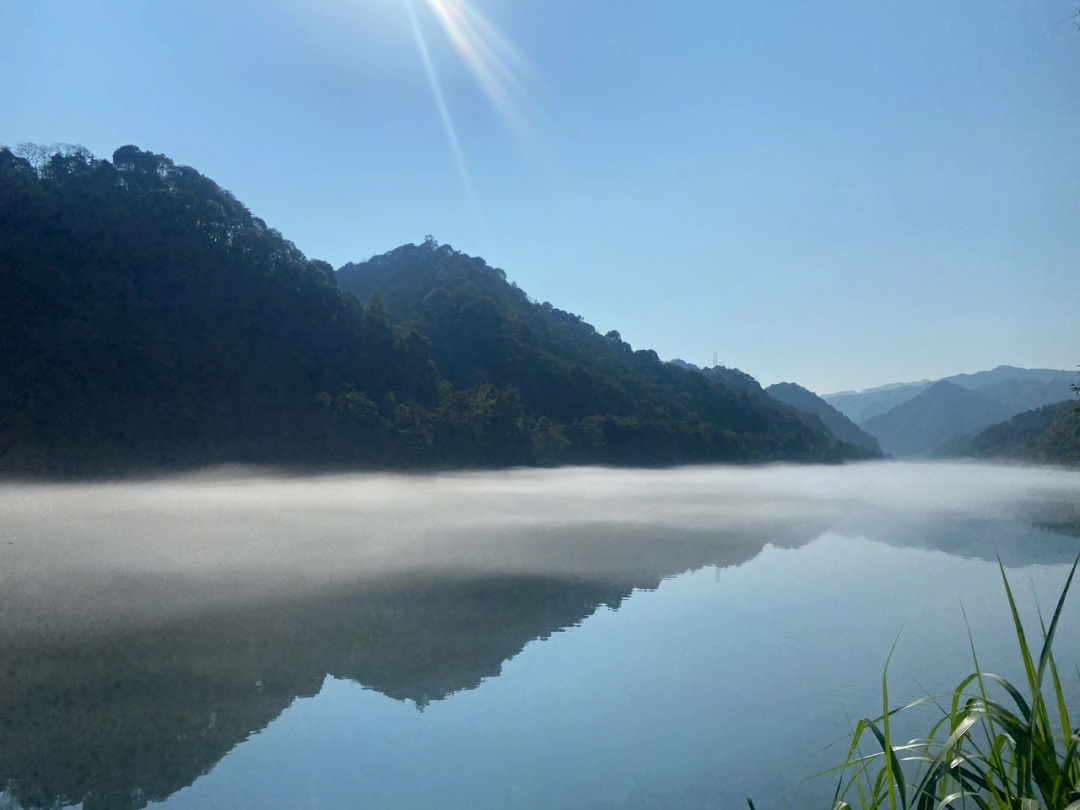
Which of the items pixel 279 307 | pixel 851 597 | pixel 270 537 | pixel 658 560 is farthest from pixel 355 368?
pixel 851 597

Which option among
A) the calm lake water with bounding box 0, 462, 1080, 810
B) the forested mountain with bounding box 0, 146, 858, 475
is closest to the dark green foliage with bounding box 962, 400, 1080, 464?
the forested mountain with bounding box 0, 146, 858, 475

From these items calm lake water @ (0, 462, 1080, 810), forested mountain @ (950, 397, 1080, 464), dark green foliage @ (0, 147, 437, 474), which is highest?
dark green foliage @ (0, 147, 437, 474)

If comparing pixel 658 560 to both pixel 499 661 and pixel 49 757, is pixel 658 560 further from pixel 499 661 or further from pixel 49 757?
pixel 49 757

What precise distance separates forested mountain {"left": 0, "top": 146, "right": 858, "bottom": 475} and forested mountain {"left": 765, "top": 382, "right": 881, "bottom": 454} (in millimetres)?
121484

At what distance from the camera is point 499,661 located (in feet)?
27.6

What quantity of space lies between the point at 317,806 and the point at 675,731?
291 cm

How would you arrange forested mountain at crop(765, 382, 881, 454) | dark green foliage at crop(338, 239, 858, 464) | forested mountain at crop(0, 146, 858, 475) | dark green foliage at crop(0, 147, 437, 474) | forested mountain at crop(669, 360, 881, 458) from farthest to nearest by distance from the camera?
1. forested mountain at crop(765, 382, 881, 454)
2. forested mountain at crop(669, 360, 881, 458)
3. dark green foliage at crop(338, 239, 858, 464)
4. forested mountain at crop(0, 146, 858, 475)
5. dark green foliage at crop(0, 147, 437, 474)

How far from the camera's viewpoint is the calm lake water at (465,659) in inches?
213

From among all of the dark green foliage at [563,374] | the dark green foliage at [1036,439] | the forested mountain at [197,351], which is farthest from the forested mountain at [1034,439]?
the forested mountain at [197,351]

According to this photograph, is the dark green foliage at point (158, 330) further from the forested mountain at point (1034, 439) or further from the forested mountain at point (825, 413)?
the forested mountain at point (825, 413)

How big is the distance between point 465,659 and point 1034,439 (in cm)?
10293

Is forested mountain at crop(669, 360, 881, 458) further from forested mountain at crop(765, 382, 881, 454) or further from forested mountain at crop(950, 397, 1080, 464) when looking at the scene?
forested mountain at crop(950, 397, 1080, 464)

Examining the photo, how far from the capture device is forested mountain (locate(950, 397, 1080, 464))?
65.6 metres

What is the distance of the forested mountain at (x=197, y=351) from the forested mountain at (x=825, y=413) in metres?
121
